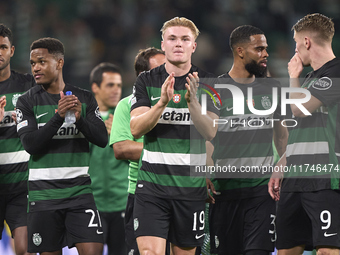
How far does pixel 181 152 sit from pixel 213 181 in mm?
881

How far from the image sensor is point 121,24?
12.4m

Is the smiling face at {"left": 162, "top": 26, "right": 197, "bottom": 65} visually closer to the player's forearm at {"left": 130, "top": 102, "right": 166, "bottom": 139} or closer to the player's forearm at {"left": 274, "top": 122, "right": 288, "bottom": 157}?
the player's forearm at {"left": 130, "top": 102, "right": 166, "bottom": 139}

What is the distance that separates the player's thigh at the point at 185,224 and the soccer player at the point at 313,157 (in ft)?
2.73

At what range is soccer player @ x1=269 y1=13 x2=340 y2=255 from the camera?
480 centimetres

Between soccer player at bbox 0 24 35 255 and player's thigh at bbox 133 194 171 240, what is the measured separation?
1.51 metres

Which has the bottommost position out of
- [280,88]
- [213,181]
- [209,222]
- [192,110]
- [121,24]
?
[209,222]

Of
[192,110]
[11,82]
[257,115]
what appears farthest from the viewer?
[11,82]

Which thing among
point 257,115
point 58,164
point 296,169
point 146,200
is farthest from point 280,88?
point 58,164

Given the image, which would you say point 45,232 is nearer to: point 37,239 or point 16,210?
point 37,239

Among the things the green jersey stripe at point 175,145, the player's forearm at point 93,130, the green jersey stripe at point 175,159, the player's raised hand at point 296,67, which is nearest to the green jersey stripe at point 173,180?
the green jersey stripe at point 175,159

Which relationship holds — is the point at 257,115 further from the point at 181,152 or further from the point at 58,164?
the point at 58,164

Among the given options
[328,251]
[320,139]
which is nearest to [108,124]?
[320,139]

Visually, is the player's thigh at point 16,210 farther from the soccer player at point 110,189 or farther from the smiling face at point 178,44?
the smiling face at point 178,44

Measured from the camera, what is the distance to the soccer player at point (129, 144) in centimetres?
543
